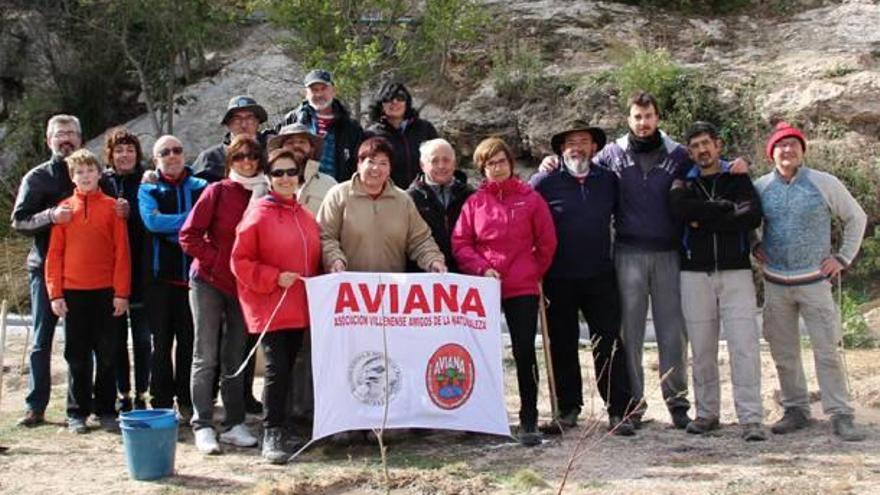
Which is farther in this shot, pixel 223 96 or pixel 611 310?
pixel 223 96

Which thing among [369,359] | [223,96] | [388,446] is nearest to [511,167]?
[369,359]

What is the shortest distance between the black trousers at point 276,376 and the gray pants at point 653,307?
216 centimetres

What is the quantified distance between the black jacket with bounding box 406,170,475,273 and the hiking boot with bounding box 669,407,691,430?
1761 millimetres

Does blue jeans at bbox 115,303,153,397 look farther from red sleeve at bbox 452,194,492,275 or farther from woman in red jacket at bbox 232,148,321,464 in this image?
red sleeve at bbox 452,194,492,275

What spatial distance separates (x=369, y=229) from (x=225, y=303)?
1041 mm

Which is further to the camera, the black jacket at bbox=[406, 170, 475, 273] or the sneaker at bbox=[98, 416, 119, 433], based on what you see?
the sneaker at bbox=[98, 416, 119, 433]

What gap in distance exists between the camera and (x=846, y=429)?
21.1ft

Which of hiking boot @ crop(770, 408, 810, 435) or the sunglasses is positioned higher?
the sunglasses

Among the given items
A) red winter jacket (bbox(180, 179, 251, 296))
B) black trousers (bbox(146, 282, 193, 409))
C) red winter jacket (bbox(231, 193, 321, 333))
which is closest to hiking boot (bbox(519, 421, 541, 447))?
red winter jacket (bbox(231, 193, 321, 333))

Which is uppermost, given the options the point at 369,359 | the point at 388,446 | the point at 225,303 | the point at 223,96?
the point at 223,96

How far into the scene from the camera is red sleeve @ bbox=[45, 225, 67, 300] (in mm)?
6707

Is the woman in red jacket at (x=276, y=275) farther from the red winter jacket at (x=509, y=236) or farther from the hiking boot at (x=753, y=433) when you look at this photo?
the hiking boot at (x=753, y=433)

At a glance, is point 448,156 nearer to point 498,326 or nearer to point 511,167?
point 511,167

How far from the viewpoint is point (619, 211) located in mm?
6680
